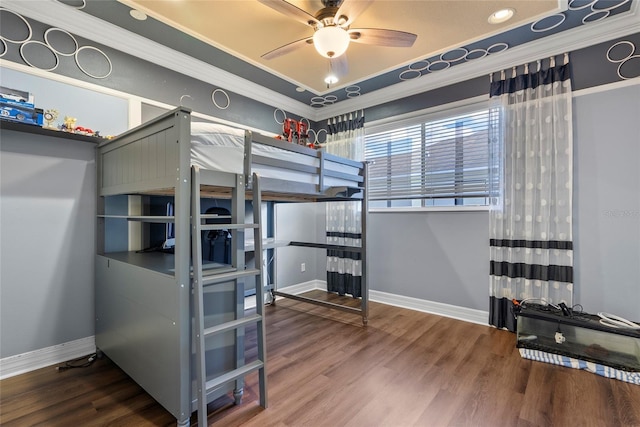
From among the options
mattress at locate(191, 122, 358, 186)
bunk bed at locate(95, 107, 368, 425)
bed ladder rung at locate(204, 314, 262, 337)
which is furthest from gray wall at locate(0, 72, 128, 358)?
bed ladder rung at locate(204, 314, 262, 337)

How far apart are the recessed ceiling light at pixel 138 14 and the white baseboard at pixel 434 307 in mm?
3594

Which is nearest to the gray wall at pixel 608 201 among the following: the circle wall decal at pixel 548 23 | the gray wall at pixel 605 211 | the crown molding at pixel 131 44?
the gray wall at pixel 605 211

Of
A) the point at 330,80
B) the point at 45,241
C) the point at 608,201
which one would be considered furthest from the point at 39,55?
the point at 608,201

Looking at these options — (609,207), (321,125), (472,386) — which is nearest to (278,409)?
(472,386)

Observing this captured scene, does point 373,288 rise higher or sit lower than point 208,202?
lower

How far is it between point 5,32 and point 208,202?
1.84 meters

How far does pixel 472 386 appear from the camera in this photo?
188 cm

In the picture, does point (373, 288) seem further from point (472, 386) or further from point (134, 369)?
point (134, 369)

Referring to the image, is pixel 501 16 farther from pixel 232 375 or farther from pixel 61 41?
pixel 61 41

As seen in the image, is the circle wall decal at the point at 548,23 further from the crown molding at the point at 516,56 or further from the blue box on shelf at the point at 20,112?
the blue box on shelf at the point at 20,112

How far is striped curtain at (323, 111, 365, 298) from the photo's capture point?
3.80 m

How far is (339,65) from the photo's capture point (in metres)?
2.37

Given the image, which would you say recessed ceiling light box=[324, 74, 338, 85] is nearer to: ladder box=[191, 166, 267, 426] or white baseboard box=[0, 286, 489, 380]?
ladder box=[191, 166, 267, 426]

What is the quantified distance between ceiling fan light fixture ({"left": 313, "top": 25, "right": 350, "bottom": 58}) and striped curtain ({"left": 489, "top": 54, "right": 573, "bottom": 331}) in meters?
1.80
